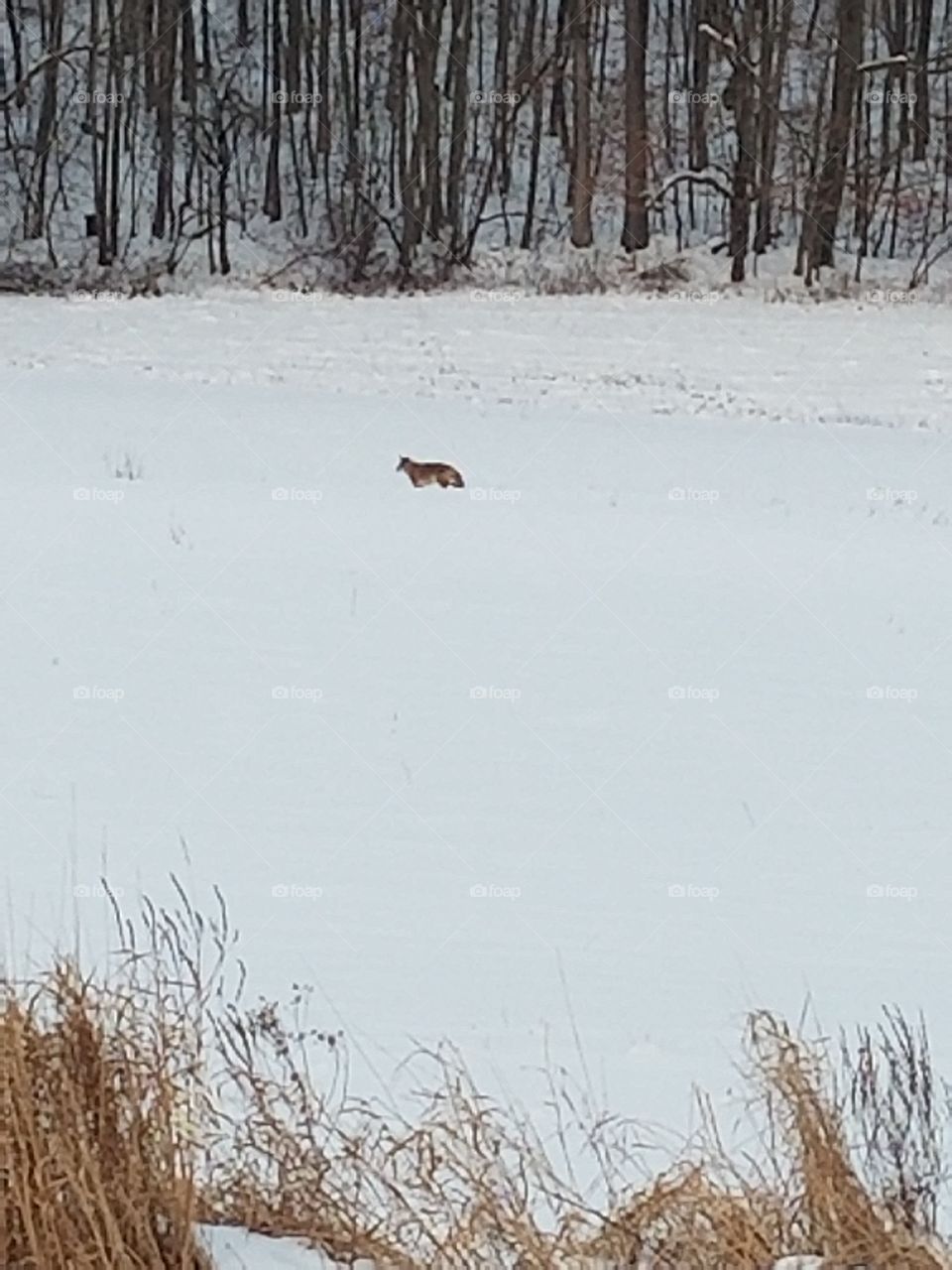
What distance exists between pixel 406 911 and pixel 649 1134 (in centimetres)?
188

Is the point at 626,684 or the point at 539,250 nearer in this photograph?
the point at 626,684

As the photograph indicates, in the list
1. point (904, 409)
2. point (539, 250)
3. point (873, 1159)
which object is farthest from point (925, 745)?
point (539, 250)

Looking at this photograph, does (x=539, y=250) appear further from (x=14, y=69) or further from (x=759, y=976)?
(x=759, y=976)

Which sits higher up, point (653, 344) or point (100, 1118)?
point (100, 1118)

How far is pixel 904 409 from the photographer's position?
1844 cm

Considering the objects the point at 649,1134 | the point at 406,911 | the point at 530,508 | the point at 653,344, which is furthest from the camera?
the point at 653,344

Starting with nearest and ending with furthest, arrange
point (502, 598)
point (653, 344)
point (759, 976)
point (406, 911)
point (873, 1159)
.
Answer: point (873, 1159) → point (759, 976) → point (406, 911) → point (502, 598) → point (653, 344)
